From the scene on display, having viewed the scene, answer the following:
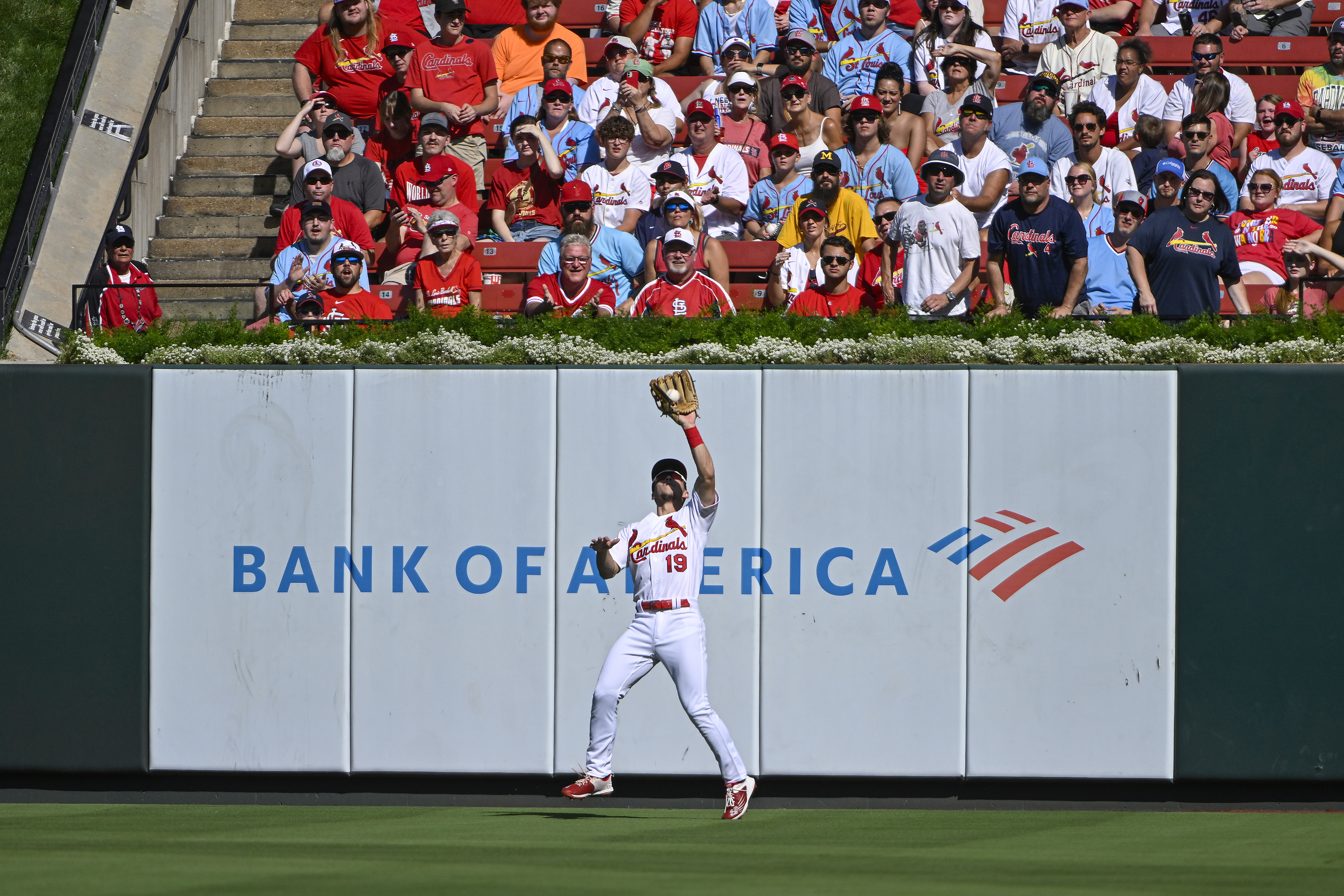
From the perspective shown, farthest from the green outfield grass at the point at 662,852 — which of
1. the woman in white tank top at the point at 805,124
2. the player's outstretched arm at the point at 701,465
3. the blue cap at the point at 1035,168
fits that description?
the woman in white tank top at the point at 805,124

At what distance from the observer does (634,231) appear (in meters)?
12.2

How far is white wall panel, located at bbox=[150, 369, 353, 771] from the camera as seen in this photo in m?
9.96

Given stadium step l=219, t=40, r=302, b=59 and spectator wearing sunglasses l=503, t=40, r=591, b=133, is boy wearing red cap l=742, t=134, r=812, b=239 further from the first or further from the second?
stadium step l=219, t=40, r=302, b=59

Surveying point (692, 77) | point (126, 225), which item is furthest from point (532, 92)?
point (126, 225)

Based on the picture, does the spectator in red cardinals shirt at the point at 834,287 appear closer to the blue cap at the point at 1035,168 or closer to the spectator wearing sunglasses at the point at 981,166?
the blue cap at the point at 1035,168

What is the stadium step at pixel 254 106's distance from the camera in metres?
14.9

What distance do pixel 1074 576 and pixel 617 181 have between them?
5276mm

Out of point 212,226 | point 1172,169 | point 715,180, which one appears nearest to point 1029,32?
point 1172,169

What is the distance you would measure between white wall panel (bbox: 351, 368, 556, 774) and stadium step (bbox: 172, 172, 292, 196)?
4.83m

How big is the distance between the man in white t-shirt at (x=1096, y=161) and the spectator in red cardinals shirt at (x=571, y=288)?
3859 millimetres

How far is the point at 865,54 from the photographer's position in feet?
45.5

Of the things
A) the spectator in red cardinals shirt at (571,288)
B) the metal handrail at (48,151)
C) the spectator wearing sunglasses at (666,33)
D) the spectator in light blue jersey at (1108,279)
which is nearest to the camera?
the spectator in light blue jersey at (1108,279)

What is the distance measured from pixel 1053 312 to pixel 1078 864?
4.75 metres

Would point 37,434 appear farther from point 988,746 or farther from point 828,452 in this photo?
point 988,746
